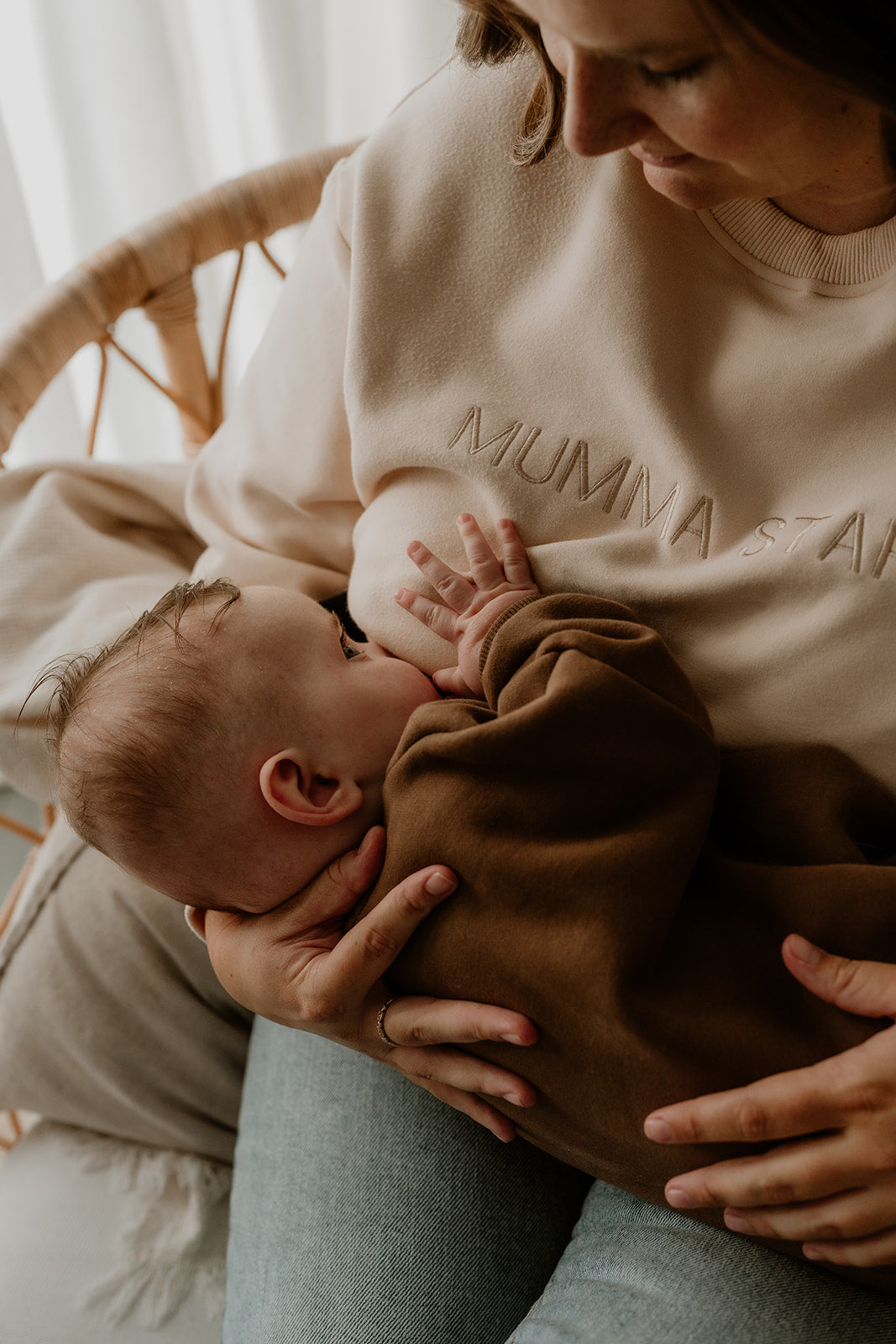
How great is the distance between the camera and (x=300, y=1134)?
0.99 m

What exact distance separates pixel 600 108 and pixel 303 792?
0.53m

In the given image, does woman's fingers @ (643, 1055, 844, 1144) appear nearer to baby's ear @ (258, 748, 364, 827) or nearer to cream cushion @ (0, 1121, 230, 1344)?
baby's ear @ (258, 748, 364, 827)

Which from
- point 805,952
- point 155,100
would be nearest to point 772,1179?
point 805,952

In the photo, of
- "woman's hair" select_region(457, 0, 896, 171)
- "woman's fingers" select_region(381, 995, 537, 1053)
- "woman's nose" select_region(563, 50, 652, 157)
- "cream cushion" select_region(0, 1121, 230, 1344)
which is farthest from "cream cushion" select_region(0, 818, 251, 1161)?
"woman's hair" select_region(457, 0, 896, 171)

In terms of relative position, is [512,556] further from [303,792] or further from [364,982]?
[364,982]

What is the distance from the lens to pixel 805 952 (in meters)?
0.74

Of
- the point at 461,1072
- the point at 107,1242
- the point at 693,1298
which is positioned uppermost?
the point at 461,1072

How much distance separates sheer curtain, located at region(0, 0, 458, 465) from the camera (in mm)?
1705

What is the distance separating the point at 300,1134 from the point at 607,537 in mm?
603

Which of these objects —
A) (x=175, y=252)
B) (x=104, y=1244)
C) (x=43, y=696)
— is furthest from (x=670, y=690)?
(x=175, y=252)

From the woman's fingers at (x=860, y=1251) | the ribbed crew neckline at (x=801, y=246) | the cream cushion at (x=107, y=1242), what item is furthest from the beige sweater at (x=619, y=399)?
the cream cushion at (x=107, y=1242)

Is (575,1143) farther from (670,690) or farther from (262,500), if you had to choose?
(262,500)

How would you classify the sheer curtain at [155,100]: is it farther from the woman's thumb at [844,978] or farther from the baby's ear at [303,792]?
the woman's thumb at [844,978]

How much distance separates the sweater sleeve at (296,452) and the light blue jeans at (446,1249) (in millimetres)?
485
